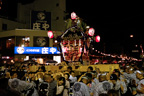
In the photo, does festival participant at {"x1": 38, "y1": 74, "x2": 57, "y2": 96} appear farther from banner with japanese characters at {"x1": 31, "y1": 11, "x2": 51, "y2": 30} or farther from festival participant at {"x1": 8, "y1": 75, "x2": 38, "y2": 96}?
banner with japanese characters at {"x1": 31, "y1": 11, "x2": 51, "y2": 30}

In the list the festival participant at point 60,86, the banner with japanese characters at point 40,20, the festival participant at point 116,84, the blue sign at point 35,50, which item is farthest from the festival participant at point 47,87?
the banner with japanese characters at point 40,20

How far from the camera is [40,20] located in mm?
33438

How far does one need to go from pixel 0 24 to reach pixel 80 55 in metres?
22.3

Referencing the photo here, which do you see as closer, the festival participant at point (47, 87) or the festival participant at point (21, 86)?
the festival participant at point (21, 86)

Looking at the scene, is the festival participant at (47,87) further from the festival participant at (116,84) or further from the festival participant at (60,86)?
the festival participant at (116,84)

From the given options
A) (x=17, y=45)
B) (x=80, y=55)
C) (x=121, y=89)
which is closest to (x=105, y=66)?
(x=121, y=89)

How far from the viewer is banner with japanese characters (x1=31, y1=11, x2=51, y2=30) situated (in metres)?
32.9

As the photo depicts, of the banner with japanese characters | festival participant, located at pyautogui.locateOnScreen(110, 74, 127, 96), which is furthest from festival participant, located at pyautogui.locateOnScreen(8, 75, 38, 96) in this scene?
the banner with japanese characters

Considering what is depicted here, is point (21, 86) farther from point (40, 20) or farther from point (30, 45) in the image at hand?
point (40, 20)

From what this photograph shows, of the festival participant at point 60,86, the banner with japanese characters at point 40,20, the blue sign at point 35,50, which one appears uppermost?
the banner with japanese characters at point 40,20

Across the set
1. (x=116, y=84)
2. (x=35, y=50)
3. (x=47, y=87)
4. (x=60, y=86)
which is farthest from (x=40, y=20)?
(x=116, y=84)

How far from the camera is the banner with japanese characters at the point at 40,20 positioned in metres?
32.9

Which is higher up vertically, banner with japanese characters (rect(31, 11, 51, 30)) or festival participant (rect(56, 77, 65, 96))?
banner with japanese characters (rect(31, 11, 51, 30))

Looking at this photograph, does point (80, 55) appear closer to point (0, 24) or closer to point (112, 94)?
point (112, 94)
